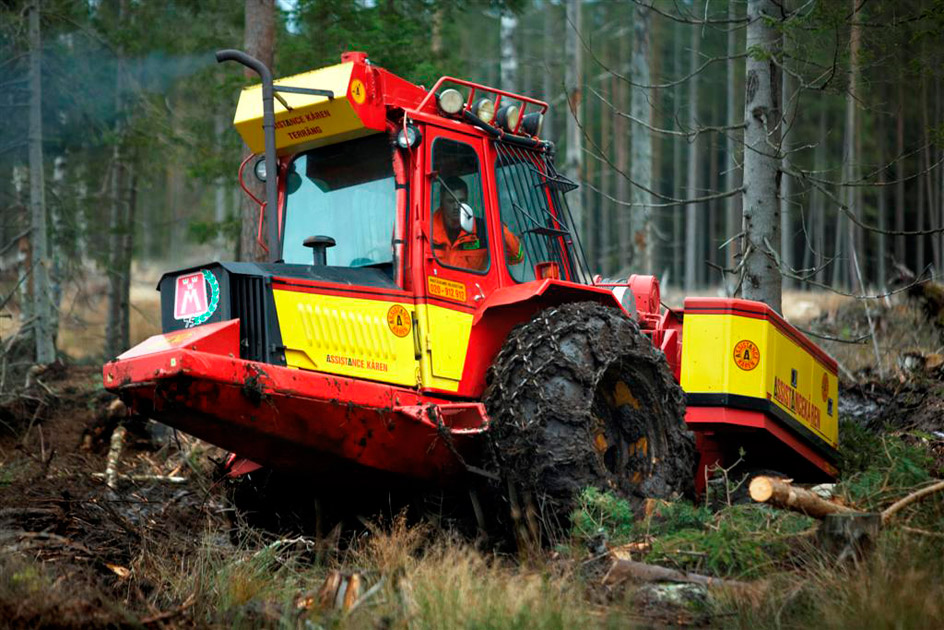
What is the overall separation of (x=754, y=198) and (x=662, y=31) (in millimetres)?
32932

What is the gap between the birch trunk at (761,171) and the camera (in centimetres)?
928

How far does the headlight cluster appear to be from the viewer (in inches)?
272

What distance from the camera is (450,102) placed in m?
6.92

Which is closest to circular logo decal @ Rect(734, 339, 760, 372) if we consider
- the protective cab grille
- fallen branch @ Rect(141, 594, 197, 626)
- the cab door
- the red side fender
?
the red side fender

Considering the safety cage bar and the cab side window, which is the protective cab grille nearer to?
the cab side window

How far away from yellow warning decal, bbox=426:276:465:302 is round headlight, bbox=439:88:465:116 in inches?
46.4

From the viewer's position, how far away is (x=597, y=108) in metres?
40.7

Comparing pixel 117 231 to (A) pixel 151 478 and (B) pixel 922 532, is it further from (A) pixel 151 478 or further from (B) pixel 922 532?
(B) pixel 922 532

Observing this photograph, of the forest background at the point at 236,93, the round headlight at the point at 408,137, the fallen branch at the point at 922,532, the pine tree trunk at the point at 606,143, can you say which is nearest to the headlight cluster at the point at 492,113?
the round headlight at the point at 408,137

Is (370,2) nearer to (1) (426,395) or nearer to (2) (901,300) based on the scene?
(2) (901,300)

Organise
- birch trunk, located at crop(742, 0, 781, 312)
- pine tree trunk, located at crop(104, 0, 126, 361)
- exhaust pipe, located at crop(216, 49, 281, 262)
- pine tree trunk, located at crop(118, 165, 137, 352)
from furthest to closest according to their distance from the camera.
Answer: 1. pine tree trunk, located at crop(118, 165, 137, 352)
2. pine tree trunk, located at crop(104, 0, 126, 361)
3. birch trunk, located at crop(742, 0, 781, 312)
4. exhaust pipe, located at crop(216, 49, 281, 262)

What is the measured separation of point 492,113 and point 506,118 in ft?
0.37

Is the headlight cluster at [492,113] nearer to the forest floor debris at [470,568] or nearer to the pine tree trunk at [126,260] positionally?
the forest floor debris at [470,568]

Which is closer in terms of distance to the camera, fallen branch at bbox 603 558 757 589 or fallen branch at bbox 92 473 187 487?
fallen branch at bbox 603 558 757 589
